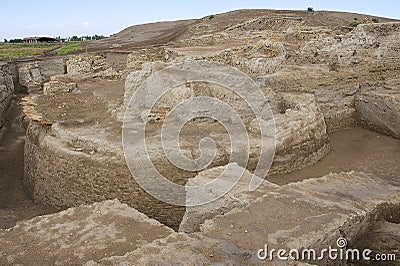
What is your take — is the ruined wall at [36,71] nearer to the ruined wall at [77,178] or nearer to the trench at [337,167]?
the trench at [337,167]

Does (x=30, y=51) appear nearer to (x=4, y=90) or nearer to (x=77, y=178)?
(x=4, y=90)

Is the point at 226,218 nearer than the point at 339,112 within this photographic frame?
Yes

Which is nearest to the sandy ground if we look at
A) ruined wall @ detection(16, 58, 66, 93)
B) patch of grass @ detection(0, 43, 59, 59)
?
ruined wall @ detection(16, 58, 66, 93)

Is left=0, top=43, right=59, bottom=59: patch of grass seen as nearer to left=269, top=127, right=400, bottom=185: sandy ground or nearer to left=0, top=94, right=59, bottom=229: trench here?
left=0, top=94, right=59, bottom=229: trench

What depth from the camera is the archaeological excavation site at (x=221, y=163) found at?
448cm

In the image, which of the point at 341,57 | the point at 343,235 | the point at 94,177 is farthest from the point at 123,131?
the point at 341,57

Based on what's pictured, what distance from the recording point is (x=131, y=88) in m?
9.23

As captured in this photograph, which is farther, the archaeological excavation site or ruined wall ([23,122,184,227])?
ruined wall ([23,122,184,227])

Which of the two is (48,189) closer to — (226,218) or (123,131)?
(123,131)

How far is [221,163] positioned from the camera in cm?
704

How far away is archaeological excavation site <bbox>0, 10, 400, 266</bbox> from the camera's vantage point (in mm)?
4477

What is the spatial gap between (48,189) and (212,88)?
3.94m

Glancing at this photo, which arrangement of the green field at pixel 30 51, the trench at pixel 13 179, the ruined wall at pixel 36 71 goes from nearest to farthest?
the trench at pixel 13 179, the ruined wall at pixel 36 71, the green field at pixel 30 51

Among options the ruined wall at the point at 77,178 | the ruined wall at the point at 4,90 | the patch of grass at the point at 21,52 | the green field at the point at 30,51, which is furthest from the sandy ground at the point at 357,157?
the patch of grass at the point at 21,52
